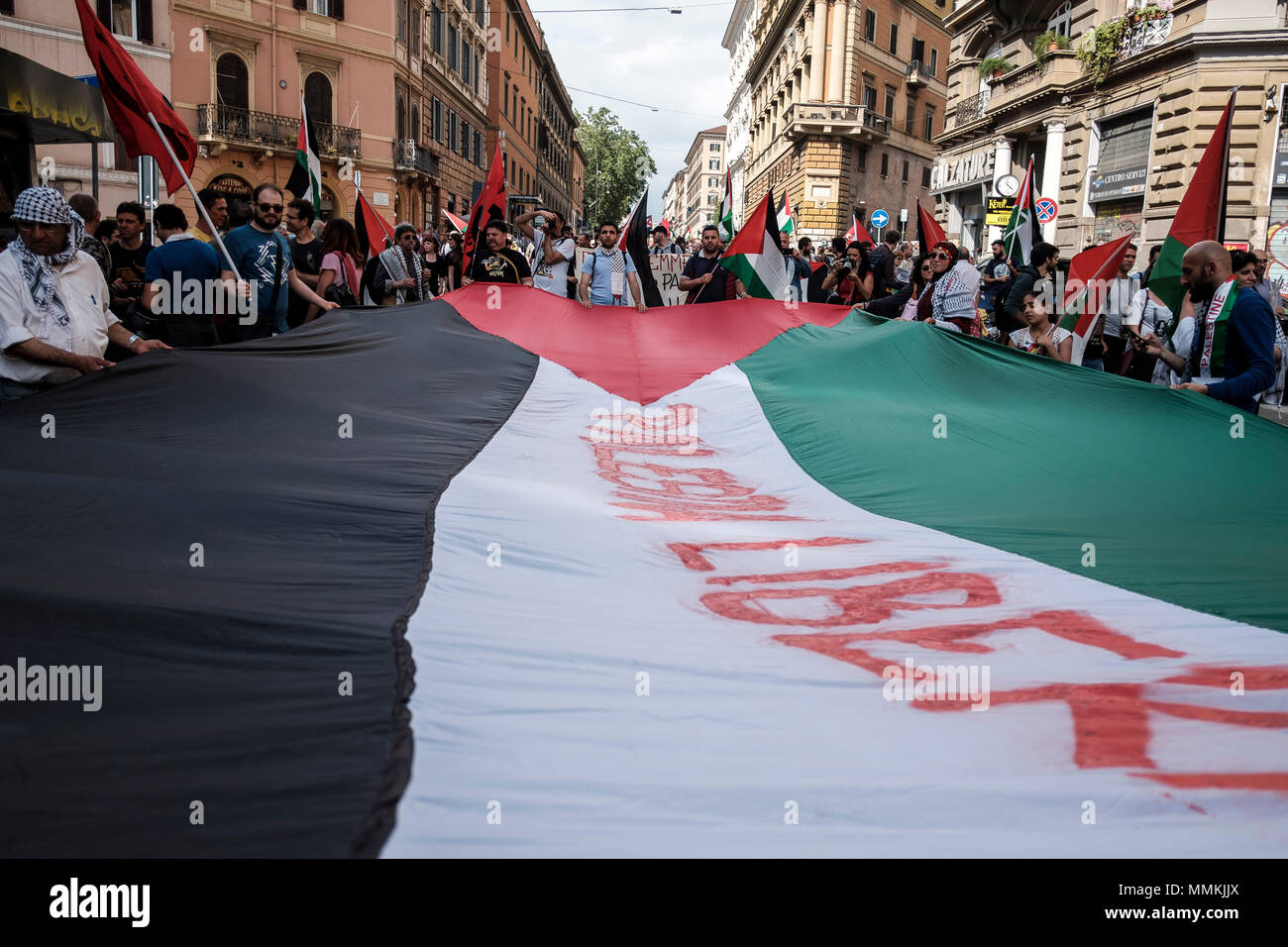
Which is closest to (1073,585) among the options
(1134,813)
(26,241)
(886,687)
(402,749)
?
(886,687)

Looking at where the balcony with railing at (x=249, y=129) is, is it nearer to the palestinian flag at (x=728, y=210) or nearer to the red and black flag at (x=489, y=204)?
the palestinian flag at (x=728, y=210)

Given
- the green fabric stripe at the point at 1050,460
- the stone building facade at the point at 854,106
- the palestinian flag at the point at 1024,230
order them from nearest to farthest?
1. the green fabric stripe at the point at 1050,460
2. the palestinian flag at the point at 1024,230
3. the stone building facade at the point at 854,106

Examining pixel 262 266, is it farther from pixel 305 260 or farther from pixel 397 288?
pixel 397 288

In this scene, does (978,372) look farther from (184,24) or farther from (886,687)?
(184,24)

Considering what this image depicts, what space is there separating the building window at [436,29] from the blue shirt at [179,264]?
108ft

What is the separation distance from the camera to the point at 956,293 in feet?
25.2

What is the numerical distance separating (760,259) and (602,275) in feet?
5.53

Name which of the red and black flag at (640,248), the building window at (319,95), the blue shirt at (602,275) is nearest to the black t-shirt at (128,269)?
the blue shirt at (602,275)

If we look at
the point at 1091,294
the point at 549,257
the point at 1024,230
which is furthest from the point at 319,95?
the point at 1091,294

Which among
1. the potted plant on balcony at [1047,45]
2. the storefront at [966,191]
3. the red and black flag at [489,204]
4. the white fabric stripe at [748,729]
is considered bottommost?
the white fabric stripe at [748,729]

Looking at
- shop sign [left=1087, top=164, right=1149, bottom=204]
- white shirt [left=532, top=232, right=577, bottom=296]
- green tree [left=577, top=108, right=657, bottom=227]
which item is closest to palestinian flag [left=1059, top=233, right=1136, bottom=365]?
white shirt [left=532, top=232, right=577, bottom=296]

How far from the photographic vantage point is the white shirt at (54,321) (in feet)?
12.9

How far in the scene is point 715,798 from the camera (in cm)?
183
